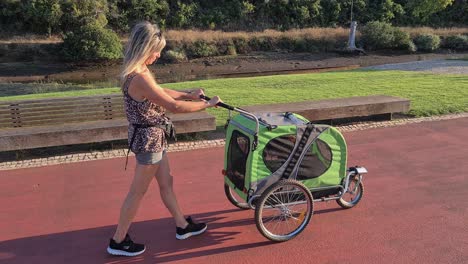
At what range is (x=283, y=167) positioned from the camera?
457 cm

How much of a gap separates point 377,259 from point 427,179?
2.44 metres

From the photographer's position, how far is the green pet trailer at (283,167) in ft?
14.7

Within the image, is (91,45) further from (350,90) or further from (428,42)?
(428,42)

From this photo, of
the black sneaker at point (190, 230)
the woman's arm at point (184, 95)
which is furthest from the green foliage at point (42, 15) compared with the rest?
the black sneaker at point (190, 230)

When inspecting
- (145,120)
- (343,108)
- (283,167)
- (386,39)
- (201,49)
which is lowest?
(343,108)

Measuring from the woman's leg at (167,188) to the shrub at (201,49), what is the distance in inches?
1275

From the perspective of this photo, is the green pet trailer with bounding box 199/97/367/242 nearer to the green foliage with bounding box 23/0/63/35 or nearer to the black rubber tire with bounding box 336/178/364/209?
the black rubber tire with bounding box 336/178/364/209

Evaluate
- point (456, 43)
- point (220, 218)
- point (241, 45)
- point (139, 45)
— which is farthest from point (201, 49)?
point (139, 45)

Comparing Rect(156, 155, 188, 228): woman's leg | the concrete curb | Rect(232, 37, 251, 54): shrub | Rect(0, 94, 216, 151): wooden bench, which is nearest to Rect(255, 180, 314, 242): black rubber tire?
Rect(156, 155, 188, 228): woman's leg

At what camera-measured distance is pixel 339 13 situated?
5247cm

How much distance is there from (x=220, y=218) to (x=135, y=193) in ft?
4.22

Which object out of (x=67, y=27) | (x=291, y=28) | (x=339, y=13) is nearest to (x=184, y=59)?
(x=67, y=27)

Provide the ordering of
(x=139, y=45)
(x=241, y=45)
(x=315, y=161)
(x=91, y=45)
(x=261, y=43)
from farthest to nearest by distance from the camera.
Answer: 1. (x=261, y=43)
2. (x=241, y=45)
3. (x=91, y=45)
4. (x=315, y=161)
5. (x=139, y=45)

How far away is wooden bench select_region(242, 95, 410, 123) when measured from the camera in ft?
29.1
